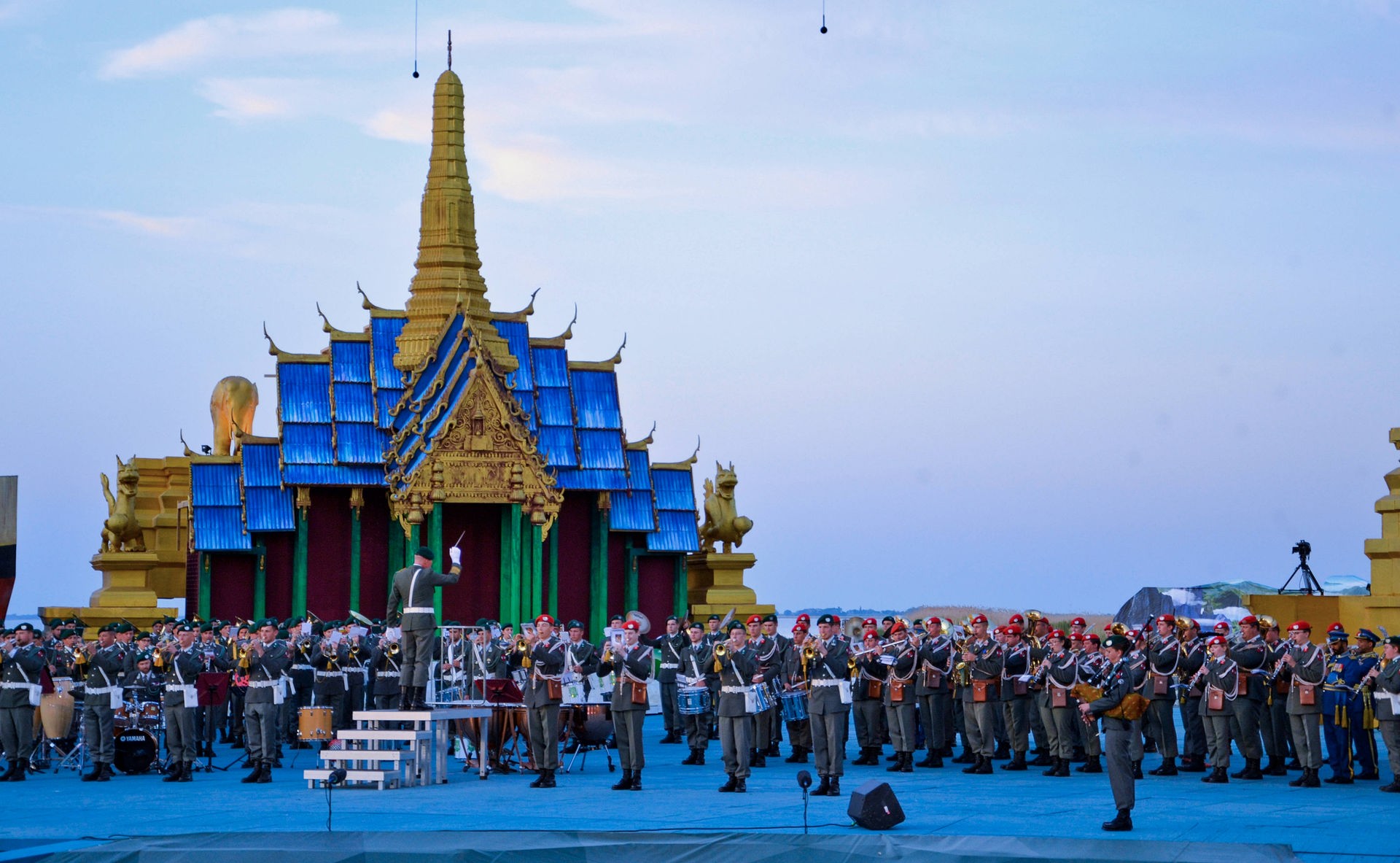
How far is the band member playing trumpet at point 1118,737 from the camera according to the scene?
16328 millimetres

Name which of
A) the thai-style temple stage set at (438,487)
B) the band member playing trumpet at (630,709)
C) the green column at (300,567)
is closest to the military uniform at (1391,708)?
the band member playing trumpet at (630,709)

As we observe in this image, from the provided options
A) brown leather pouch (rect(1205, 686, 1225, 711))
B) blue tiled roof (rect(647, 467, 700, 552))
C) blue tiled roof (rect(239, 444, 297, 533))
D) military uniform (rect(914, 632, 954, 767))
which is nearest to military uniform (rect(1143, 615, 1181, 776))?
brown leather pouch (rect(1205, 686, 1225, 711))

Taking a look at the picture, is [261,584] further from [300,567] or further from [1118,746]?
[1118,746]

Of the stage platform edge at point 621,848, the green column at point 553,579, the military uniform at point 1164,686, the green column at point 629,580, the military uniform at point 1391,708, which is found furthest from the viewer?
the green column at point 629,580

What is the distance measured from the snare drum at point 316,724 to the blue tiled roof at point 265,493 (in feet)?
37.3

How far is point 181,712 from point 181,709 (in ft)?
0.13

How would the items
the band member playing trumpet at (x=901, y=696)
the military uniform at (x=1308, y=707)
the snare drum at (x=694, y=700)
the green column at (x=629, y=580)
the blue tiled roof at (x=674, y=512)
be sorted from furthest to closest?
the blue tiled roof at (x=674, y=512)
the green column at (x=629, y=580)
the snare drum at (x=694, y=700)
the band member playing trumpet at (x=901, y=696)
the military uniform at (x=1308, y=707)

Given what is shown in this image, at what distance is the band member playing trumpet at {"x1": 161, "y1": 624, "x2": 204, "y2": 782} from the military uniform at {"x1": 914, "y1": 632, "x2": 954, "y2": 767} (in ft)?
28.2

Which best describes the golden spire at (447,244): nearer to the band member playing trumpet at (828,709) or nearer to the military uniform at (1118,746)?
the band member playing trumpet at (828,709)

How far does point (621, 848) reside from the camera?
15.7m

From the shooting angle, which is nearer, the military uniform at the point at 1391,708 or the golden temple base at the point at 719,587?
the military uniform at the point at 1391,708

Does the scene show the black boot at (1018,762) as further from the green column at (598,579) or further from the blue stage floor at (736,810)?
the green column at (598,579)

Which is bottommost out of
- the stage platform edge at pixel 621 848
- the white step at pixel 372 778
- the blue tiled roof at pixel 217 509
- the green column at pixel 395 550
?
the stage platform edge at pixel 621 848

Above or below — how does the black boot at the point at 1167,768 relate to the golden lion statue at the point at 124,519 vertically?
below
